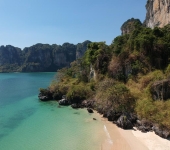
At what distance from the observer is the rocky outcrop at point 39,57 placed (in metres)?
151

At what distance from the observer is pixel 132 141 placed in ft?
50.2

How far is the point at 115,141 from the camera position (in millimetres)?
15688

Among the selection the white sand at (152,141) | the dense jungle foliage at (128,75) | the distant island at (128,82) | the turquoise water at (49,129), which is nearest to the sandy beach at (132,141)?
the white sand at (152,141)

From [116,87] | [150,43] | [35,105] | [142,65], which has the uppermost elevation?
[150,43]

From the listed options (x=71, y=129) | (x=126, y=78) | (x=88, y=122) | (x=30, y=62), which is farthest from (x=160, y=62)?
(x=30, y=62)

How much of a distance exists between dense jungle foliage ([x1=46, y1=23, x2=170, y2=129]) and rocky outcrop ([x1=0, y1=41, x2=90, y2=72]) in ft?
389

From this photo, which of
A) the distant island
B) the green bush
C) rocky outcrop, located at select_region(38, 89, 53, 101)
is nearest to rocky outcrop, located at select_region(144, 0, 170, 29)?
the distant island

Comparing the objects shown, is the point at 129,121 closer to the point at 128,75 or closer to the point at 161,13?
the point at 128,75

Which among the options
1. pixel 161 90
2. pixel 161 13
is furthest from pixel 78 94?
pixel 161 13

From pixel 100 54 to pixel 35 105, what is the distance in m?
13.2

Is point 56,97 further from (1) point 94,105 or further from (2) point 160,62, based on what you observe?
(2) point 160,62

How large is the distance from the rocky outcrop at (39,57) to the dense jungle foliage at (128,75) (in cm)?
11864

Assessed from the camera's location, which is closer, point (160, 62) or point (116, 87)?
point (116, 87)

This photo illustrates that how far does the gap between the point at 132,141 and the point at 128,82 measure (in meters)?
10.7
